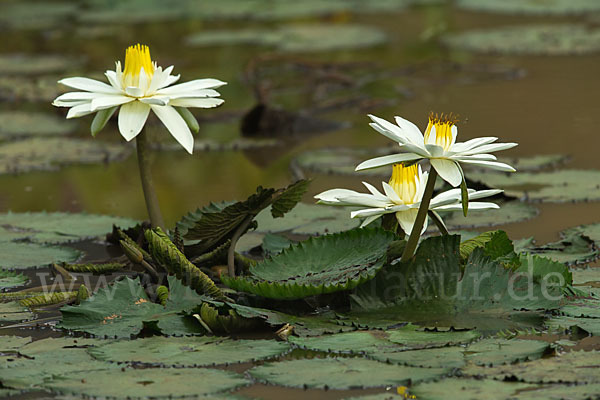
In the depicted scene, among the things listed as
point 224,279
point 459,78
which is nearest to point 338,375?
point 224,279

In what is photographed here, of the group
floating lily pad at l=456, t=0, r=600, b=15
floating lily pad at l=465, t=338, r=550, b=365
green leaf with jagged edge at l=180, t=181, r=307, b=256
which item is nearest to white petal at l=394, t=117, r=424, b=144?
green leaf with jagged edge at l=180, t=181, r=307, b=256

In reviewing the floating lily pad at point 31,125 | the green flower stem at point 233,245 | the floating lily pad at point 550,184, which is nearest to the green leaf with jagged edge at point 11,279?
the green flower stem at point 233,245

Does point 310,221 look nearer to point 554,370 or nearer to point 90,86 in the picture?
point 90,86

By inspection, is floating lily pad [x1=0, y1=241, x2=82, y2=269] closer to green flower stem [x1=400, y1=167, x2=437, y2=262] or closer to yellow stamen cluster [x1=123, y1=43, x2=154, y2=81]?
yellow stamen cluster [x1=123, y1=43, x2=154, y2=81]

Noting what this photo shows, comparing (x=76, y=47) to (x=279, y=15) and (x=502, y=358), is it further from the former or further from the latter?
(x=502, y=358)

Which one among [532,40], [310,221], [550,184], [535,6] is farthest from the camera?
[535,6]

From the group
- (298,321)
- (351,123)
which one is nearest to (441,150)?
(298,321)
